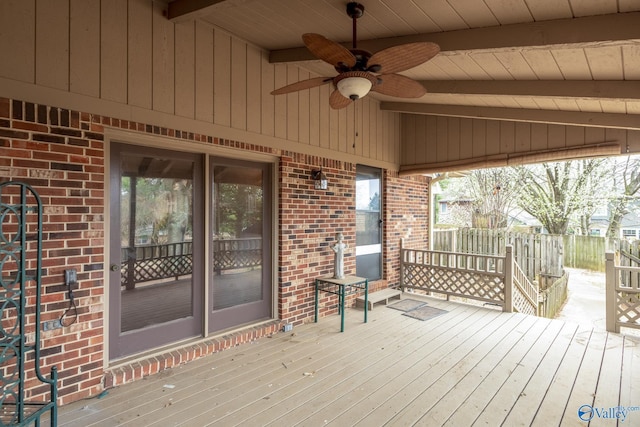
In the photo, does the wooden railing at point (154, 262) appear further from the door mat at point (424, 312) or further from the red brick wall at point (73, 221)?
the door mat at point (424, 312)

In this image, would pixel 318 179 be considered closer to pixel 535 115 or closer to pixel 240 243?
pixel 240 243

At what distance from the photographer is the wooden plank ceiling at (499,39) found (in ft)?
7.50

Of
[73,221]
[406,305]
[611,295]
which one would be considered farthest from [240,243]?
[611,295]

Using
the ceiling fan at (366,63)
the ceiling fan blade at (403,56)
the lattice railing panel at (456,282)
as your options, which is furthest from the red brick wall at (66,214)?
the lattice railing panel at (456,282)

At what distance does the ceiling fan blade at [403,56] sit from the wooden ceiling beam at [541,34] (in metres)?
0.88

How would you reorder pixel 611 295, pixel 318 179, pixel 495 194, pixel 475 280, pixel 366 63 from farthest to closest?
1. pixel 495 194
2. pixel 475 280
3. pixel 318 179
4. pixel 611 295
5. pixel 366 63

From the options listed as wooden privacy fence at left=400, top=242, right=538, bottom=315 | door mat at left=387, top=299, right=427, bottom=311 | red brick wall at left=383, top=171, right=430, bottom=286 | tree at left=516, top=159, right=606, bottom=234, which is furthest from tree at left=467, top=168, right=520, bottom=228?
door mat at left=387, top=299, right=427, bottom=311

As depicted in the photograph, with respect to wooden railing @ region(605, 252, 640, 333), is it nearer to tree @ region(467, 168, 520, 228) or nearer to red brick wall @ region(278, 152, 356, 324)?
red brick wall @ region(278, 152, 356, 324)

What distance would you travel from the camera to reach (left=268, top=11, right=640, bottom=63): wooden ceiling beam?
217 centimetres

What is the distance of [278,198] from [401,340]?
7.22ft

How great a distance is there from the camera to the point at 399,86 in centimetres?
257

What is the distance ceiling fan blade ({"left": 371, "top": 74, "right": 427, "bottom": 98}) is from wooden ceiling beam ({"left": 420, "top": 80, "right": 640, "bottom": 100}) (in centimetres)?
159

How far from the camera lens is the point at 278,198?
412cm

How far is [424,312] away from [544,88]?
10.5 ft
